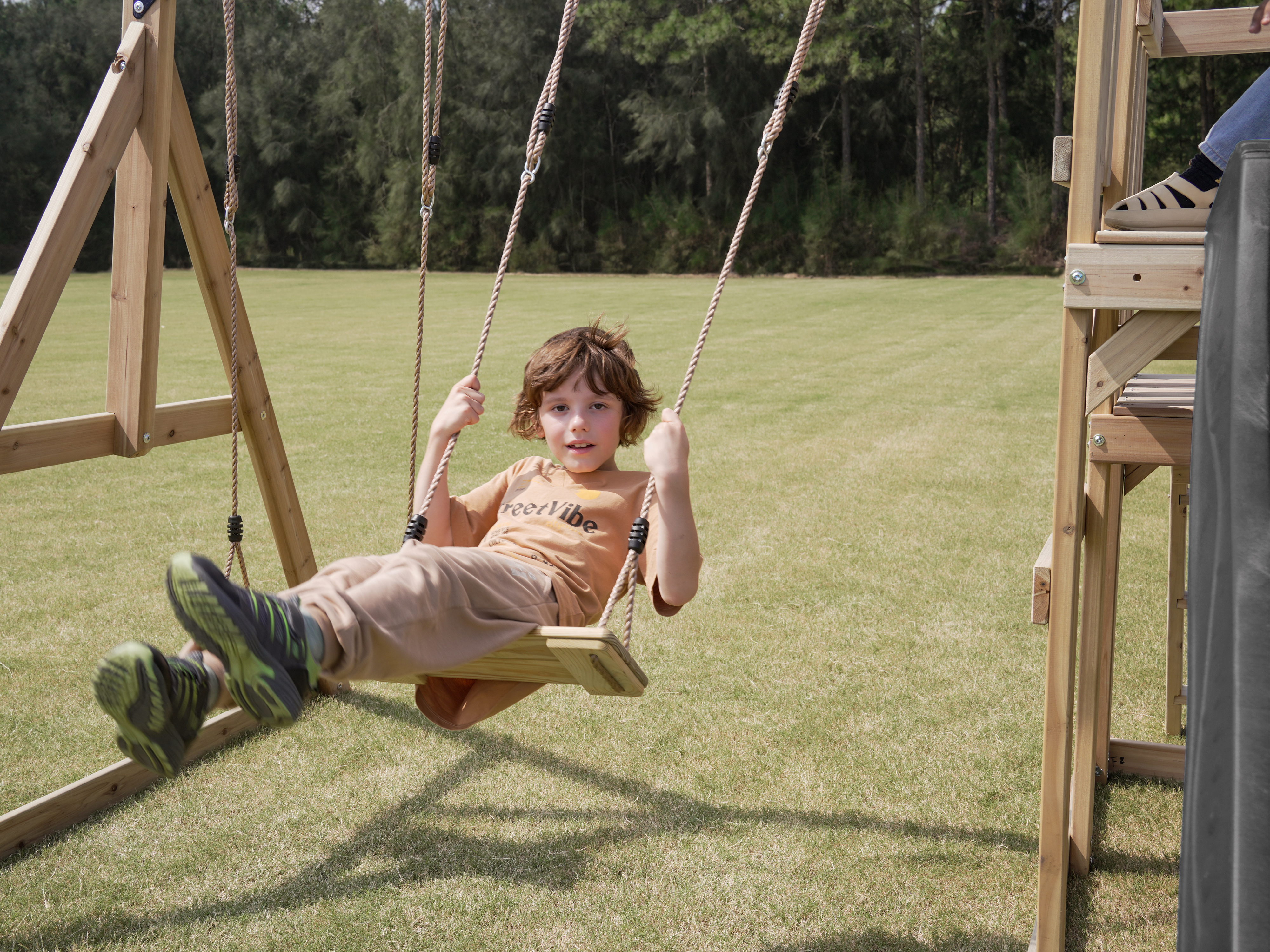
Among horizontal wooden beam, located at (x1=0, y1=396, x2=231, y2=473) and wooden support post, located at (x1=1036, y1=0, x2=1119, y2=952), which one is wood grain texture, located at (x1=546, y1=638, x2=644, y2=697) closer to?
wooden support post, located at (x1=1036, y1=0, x2=1119, y2=952)

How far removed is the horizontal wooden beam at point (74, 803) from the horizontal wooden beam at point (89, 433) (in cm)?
81

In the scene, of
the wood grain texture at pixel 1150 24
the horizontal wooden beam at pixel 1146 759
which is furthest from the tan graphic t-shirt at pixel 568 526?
the wood grain texture at pixel 1150 24

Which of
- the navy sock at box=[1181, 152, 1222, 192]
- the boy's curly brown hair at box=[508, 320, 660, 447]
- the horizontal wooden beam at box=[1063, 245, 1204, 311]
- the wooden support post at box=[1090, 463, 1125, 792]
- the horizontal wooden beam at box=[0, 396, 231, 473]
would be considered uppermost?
the navy sock at box=[1181, 152, 1222, 192]

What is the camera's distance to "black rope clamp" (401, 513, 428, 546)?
2.56m

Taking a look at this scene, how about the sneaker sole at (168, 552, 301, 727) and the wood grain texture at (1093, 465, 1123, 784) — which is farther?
the wood grain texture at (1093, 465, 1123, 784)

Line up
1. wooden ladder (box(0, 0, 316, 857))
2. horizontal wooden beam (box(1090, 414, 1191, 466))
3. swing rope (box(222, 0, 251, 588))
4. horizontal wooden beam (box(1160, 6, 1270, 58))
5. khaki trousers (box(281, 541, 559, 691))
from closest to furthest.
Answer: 1. khaki trousers (box(281, 541, 559, 691))
2. horizontal wooden beam (box(1090, 414, 1191, 466))
3. wooden ladder (box(0, 0, 316, 857))
4. horizontal wooden beam (box(1160, 6, 1270, 58))
5. swing rope (box(222, 0, 251, 588))

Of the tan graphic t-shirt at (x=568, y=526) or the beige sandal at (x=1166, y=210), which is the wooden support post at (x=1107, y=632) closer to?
the beige sandal at (x=1166, y=210)

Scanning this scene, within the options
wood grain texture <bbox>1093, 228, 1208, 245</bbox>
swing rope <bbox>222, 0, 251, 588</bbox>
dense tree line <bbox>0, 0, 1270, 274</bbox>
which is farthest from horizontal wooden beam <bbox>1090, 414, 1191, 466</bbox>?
dense tree line <bbox>0, 0, 1270, 274</bbox>

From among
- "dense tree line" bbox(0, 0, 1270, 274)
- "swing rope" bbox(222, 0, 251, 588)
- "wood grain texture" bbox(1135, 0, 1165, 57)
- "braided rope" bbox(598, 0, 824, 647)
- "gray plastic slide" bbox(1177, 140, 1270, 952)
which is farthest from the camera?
"dense tree line" bbox(0, 0, 1270, 274)

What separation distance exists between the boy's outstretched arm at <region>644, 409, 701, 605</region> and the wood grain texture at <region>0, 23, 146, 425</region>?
1.40 m

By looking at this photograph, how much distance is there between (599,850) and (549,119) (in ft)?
6.39

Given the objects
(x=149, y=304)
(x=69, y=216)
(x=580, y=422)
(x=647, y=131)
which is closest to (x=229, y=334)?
(x=149, y=304)

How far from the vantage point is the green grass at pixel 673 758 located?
2672mm

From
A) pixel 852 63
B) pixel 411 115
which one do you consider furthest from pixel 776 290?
pixel 411 115
